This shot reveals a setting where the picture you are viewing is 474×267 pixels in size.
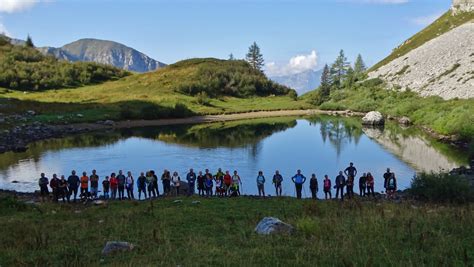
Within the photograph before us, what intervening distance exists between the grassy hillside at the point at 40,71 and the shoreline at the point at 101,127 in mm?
40956

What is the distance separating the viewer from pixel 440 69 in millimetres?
117625

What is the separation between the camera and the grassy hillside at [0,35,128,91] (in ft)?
386

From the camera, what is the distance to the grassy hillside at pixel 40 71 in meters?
118

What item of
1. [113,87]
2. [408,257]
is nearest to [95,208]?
[408,257]

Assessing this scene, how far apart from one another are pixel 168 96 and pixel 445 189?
99.5 m

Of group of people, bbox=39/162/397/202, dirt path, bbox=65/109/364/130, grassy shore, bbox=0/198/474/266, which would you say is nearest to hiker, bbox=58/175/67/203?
group of people, bbox=39/162/397/202

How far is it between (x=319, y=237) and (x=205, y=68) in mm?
143642

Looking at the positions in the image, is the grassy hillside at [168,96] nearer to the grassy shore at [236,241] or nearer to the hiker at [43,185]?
the hiker at [43,185]

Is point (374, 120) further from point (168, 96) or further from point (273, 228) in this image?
point (273, 228)

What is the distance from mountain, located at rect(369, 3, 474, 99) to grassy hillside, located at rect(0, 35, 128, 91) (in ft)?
298

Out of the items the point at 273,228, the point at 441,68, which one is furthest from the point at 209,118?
the point at 273,228

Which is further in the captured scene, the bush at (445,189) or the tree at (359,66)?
the tree at (359,66)

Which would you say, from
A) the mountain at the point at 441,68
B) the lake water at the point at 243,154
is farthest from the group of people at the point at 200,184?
the mountain at the point at 441,68

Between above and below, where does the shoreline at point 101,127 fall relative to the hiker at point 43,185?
above
